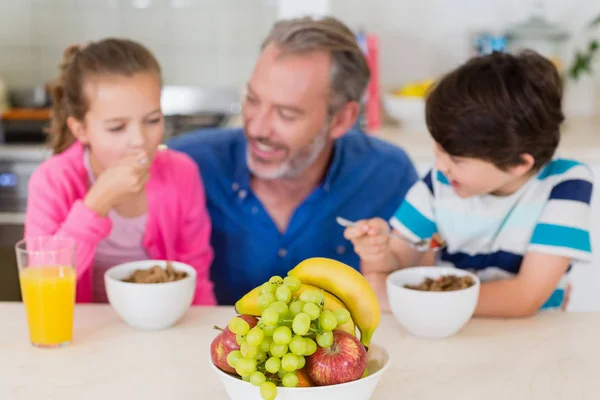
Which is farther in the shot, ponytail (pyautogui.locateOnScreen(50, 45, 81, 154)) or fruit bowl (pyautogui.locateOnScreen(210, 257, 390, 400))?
ponytail (pyautogui.locateOnScreen(50, 45, 81, 154))

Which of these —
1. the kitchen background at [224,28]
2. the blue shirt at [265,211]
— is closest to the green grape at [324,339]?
the blue shirt at [265,211]

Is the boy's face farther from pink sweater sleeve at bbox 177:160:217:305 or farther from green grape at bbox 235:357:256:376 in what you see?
green grape at bbox 235:357:256:376

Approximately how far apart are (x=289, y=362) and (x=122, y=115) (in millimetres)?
927

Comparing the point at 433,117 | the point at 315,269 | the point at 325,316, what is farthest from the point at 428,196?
the point at 325,316

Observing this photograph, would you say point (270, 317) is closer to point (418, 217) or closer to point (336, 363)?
point (336, 363)

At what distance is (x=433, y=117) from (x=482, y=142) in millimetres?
107

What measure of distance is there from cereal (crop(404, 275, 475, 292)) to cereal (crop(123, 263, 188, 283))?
1.31 ft

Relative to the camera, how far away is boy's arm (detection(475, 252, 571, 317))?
1418 millimetres

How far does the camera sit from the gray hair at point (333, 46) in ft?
6.59

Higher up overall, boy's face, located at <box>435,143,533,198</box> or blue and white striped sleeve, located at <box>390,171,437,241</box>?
boy's face, located at <box>435,143,533,198</box>

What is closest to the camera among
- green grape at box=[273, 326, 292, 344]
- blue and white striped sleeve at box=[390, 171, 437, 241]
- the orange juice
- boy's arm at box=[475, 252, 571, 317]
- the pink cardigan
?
green grape at box=[273, 326, 292, 344]

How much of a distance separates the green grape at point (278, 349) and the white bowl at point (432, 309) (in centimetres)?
42

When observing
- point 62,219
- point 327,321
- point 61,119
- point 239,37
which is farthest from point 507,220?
point 239,37

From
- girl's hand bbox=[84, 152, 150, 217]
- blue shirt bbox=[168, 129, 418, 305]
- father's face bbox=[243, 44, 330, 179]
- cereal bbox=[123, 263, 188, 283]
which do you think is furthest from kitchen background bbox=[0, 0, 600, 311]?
cereal bbox=[123, 263, 188, 283]
